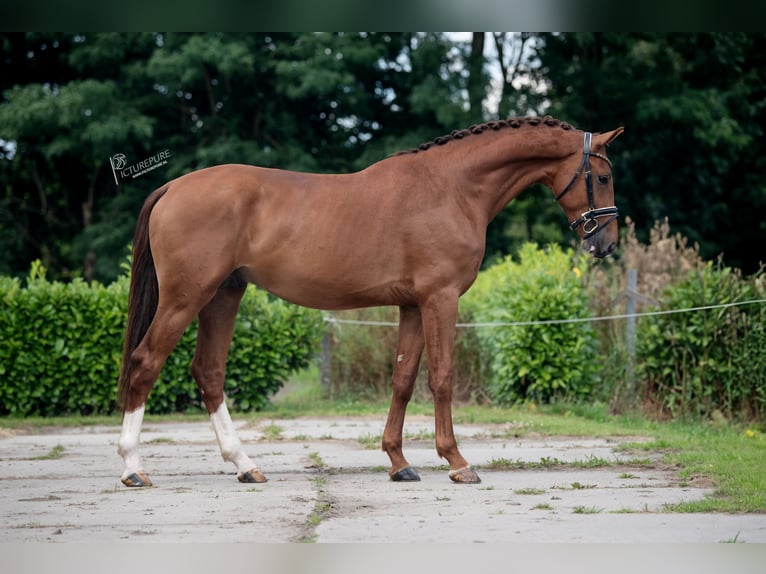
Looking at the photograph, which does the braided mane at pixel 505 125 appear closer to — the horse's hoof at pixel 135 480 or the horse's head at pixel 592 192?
the horse's head at pixel 592 192

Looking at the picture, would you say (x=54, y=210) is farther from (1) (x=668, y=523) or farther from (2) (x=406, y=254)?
(1) (x=668, y=523)

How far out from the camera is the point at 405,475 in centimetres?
657

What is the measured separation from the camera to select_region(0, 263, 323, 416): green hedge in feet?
37.1

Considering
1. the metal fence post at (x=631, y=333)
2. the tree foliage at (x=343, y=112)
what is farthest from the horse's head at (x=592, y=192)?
the tree foliage at (x=343, y=112)

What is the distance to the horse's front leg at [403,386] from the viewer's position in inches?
260

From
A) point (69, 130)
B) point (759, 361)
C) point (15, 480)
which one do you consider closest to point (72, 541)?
point (15, 480)

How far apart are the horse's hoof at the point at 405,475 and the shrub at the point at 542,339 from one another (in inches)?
191

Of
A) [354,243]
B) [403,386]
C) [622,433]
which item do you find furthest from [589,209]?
[622,433]

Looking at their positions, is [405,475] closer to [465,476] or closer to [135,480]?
[465,476]

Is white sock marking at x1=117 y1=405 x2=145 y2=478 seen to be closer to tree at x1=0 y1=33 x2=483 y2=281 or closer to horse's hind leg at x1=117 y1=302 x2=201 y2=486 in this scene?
horse's hind leg at x1=117 y1=302 x2=201 y2=486

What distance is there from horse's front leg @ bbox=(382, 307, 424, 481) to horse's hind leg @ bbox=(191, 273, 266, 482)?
91cm

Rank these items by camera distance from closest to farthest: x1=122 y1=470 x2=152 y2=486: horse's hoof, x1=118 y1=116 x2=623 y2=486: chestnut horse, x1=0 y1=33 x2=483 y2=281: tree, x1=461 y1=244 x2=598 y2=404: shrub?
x1=122 y1=470 x2=152 y2=486: horse's hoof, x1=118 y1=116 x2=623 y2=486: chestnut horse, x1=461 y1=244 x2=598 y2=404: shrub, x1=0 y1=33 x2=483 y2=281: tree

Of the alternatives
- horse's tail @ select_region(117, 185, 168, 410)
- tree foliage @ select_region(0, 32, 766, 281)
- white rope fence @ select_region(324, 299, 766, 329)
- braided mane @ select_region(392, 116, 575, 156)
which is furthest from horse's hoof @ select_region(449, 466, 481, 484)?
tree foliage @ select_region(0, 32, 766, 281)

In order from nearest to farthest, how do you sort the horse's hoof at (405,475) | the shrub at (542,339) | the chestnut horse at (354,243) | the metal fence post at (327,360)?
the chestnut horse at (354,243) < the horse's hoof at (405,475) < the shrub at (542,339) < the metal fence post at (327,360)
